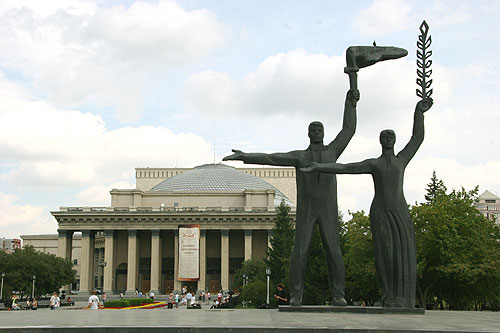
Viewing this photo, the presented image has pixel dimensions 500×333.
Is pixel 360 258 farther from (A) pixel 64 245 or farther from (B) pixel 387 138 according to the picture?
(A) pixel 64 245

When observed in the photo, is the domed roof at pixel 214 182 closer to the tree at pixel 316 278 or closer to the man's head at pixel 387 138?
the tree at pixel 316 278

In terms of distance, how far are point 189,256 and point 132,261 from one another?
13.4 m

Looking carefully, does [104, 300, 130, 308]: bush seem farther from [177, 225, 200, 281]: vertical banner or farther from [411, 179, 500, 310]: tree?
[177, 225, 200, 281]: vertical banner

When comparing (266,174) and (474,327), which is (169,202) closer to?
(266,174)

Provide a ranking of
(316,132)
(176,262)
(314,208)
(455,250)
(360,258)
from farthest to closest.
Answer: (176,262), (360,258), (455,250), (316,132), (314,208)

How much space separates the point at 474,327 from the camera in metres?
11.4

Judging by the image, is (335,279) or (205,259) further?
(205,259)

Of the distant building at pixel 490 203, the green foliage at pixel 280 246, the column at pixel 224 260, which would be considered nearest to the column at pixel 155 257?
the column at pixel 224 260

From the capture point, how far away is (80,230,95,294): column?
82688mm

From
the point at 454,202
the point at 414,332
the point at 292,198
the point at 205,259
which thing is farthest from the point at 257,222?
the point at 414,332

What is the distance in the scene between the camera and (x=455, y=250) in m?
32.2

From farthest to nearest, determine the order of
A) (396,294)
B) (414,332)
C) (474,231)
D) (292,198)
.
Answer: (292,198) < (474,231) < (396,294) < (414,332)

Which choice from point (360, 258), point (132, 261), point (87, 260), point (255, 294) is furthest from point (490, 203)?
point (360, 258)

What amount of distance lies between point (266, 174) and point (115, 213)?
3584cm
